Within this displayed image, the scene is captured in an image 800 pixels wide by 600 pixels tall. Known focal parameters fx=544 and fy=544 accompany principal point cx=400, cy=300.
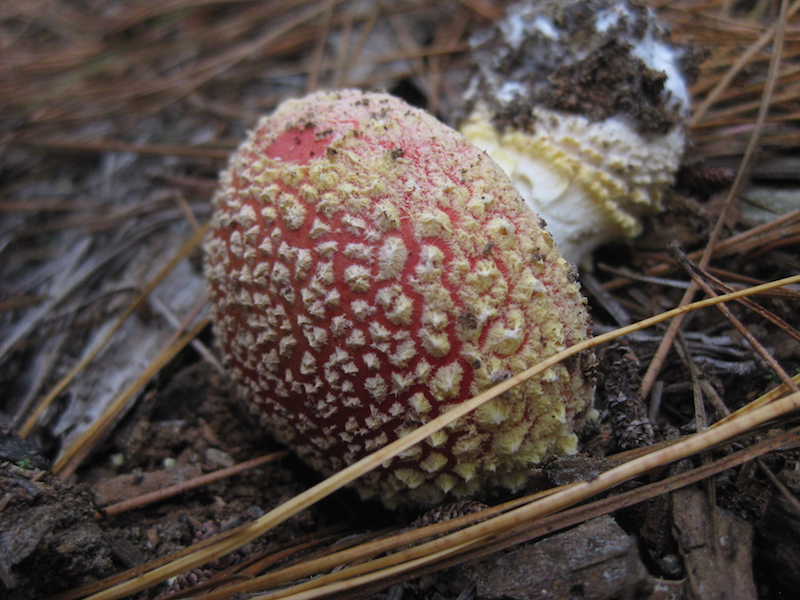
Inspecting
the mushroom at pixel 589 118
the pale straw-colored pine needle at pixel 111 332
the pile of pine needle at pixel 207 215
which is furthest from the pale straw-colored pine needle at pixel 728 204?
the pale straw-colored pine needle at pixel 111 332

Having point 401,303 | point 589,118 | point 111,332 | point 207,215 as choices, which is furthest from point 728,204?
point 111,332

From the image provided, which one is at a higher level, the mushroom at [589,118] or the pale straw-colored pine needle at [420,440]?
the mushroom at [589,118]

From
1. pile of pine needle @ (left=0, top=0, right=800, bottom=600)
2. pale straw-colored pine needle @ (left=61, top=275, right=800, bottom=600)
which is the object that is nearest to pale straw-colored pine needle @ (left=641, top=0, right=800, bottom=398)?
pile of pine needle @ (left=0, top=0, right=800, bottom=600)

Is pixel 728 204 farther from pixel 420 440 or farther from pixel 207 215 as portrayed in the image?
pixel 207 215

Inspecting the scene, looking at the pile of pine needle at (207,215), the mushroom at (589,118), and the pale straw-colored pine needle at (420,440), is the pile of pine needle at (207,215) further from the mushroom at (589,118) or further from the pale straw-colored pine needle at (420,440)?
the mushroom at (589,118)

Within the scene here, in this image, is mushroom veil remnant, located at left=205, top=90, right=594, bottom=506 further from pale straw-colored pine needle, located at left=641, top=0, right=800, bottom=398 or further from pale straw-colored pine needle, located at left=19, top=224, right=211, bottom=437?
pale straw-colored pine needle, located at left=19, top=224, right=211, bottom=437

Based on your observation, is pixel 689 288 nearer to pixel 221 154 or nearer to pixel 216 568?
pixel 216 568
